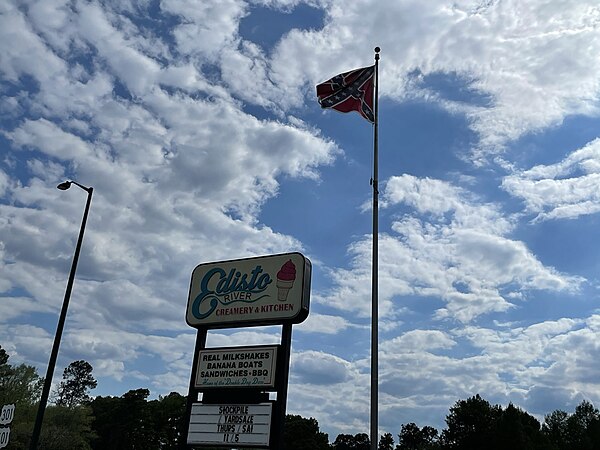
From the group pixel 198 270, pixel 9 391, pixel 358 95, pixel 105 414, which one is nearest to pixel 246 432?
pixel 198 270

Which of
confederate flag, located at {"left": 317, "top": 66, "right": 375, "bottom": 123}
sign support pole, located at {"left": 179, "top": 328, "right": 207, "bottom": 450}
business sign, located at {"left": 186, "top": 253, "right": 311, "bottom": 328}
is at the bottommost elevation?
sign support pole, located at {"left": 179, "top": 328, "right": 207, "bottom": 450}

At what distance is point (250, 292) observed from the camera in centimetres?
1895

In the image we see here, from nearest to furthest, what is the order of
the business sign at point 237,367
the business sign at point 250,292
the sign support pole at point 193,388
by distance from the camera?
the business sign at point 237,367 → the business sign at point 250,292 → the sign support pole at point 193,388

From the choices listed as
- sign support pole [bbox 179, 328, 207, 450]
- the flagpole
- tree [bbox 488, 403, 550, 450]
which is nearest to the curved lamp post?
sign support pole [bbox 179, 328, 207, 450]

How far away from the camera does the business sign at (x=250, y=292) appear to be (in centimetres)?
1795

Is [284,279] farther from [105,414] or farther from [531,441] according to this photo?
[105,414]

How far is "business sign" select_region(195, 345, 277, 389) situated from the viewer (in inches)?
677

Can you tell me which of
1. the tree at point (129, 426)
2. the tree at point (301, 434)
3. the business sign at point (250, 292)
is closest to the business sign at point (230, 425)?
the business sign at point (250, 292)

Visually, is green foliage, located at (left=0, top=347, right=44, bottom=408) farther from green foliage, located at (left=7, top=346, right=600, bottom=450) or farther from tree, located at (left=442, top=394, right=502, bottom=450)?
tree, located at (left=442, top=394, right=502, bottom=450)

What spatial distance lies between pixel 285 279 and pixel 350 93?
6.86m

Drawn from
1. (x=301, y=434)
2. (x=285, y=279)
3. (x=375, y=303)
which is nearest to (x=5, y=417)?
(x=285, y=279)

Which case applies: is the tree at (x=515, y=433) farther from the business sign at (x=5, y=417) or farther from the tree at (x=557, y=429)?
the business sign at (x=5, y=417)

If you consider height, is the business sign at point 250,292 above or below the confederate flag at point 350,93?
below

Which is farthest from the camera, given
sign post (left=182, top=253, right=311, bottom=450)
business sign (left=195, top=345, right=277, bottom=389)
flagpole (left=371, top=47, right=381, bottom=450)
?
business sign (left=195, top=345, right=277, bottom=389)
